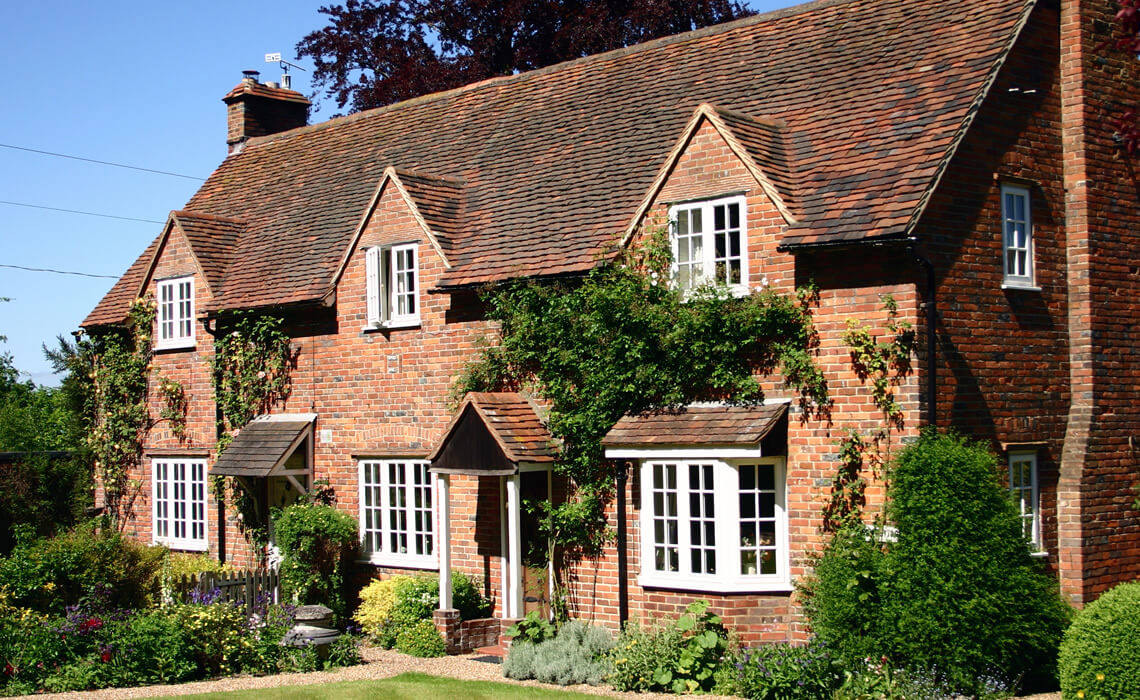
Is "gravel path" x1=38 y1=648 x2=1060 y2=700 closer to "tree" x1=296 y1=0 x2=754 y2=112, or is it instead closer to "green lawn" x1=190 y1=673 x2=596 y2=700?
"green lawn" x1=190 y1=673 x2=596 y2=700

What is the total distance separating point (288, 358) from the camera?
2222cm

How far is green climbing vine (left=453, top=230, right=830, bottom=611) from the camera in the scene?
1534 cm

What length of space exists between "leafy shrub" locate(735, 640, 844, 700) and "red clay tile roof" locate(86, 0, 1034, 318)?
5003 mm

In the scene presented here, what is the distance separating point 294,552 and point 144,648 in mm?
4365

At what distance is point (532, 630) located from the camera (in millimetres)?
16703

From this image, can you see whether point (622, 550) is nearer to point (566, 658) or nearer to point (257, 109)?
point (566, 658)

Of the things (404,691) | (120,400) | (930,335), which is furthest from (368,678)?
(120,400)

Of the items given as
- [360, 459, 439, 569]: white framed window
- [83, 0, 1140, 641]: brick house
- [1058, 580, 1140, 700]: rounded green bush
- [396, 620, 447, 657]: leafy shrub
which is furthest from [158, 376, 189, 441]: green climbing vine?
[1058, 580, 1140, 700]: rounded green bush

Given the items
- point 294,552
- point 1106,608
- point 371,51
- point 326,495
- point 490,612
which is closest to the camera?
point 1106,608

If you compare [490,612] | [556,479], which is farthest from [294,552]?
[556,479]

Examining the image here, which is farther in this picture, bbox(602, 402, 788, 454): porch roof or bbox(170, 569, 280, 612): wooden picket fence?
bbox(170, 569, 280, 612): wooden picket fence

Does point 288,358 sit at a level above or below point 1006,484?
above

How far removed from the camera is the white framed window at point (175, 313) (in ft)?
80.3

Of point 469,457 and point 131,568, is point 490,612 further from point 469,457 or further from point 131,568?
point 131,568
